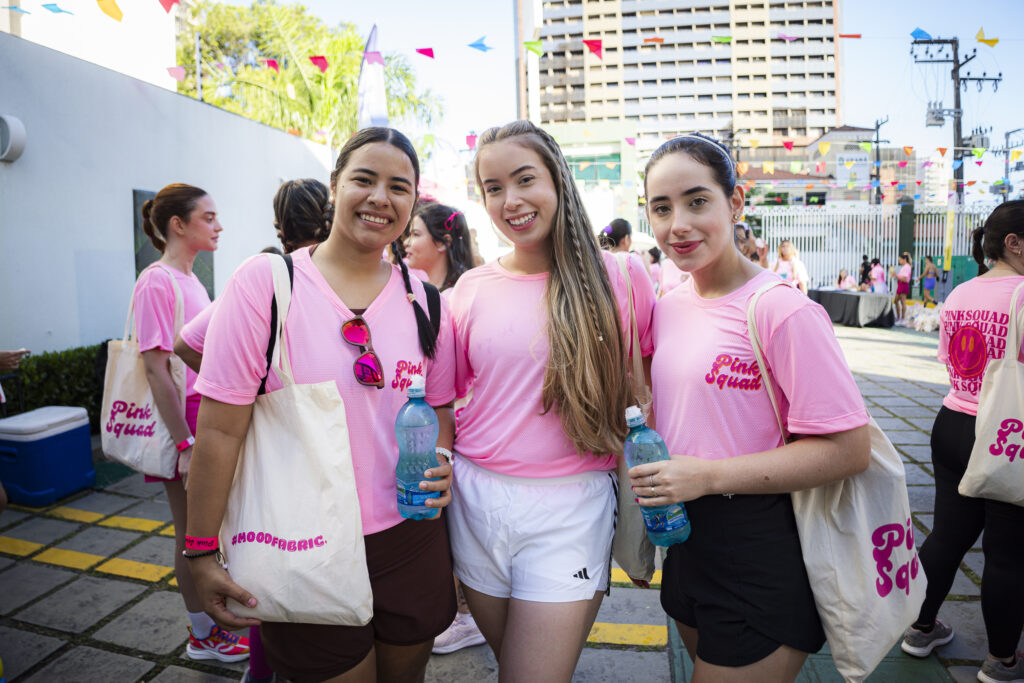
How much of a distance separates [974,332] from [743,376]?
1755mm

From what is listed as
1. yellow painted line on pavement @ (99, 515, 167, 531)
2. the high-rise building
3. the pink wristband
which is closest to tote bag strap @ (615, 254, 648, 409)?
the pink wristband

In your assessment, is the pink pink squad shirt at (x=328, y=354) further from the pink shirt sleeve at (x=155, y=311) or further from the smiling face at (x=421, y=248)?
the smiling face at (x=421, y=248)

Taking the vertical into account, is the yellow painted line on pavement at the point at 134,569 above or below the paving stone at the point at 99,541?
below

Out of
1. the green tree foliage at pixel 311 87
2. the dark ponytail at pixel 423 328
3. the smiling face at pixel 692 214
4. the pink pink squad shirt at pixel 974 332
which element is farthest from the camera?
the green tree foliage at pixel 311 87

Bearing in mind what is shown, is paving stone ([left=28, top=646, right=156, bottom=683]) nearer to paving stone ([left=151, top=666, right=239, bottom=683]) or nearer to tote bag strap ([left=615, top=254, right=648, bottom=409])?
paving stone ([left=151, top=666, right=239, bottom=683])

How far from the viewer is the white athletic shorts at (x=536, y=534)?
182 centimetres

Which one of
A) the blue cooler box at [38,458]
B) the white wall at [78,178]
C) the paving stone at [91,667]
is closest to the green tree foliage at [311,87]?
the white wall at [78,178]

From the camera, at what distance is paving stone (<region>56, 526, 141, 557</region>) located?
156 inches

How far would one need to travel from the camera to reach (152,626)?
3133 mm

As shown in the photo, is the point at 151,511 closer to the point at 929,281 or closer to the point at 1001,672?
the point at 1001,672

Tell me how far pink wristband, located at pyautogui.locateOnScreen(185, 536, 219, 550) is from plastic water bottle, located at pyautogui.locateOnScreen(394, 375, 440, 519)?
479mm

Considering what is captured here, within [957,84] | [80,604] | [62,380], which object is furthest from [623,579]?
[957,84]

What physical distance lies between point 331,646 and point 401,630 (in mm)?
205

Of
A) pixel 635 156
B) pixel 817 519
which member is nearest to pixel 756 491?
pixel 817 519
